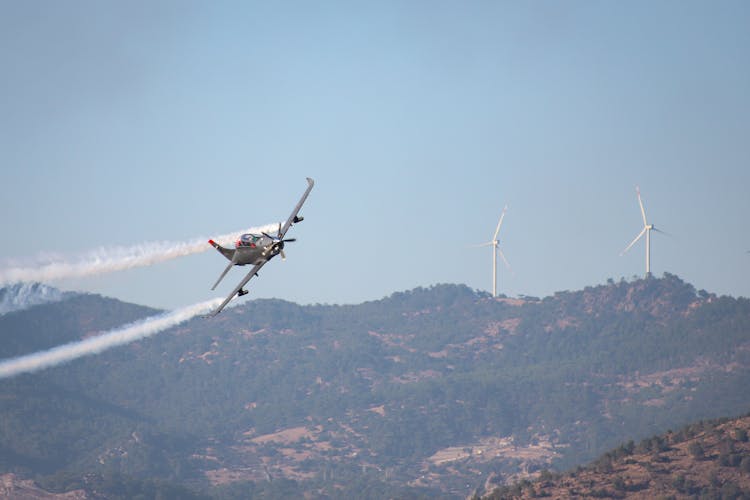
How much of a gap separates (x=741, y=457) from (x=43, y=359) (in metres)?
120

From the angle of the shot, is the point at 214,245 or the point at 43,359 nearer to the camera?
the point at 214,245

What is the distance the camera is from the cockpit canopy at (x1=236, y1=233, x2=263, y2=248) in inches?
4205

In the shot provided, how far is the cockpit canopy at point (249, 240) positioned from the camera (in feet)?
350

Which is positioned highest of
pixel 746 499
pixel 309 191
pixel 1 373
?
pixel 309 191

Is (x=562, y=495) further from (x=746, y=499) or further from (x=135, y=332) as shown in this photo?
(x=135, y=332)

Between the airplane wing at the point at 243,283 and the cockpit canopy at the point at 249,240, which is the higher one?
the cockpit canopy at the point at 249,240

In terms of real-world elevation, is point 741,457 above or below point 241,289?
below

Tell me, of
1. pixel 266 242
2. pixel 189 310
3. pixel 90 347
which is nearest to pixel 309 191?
pixel 266 242

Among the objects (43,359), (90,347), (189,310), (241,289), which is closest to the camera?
(241,289)

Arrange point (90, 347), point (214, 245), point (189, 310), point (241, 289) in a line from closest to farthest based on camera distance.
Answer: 1. point (241, 289)
2. point (214, 245)
3. point (189, 310)
4. point (90, 347)

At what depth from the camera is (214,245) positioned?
113 metres

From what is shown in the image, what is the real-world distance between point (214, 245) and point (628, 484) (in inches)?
4121

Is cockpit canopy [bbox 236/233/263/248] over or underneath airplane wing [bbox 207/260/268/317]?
over

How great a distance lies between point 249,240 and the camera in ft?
352
